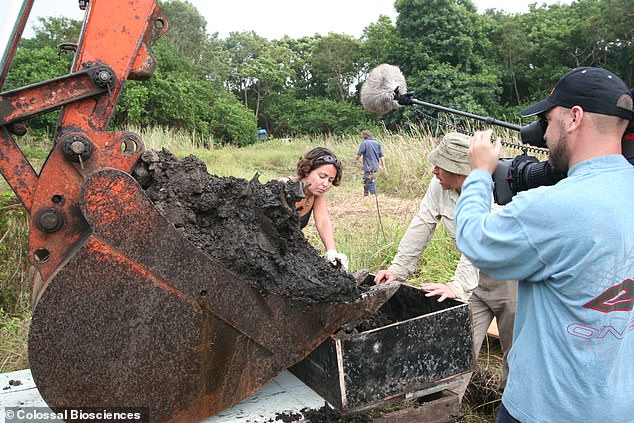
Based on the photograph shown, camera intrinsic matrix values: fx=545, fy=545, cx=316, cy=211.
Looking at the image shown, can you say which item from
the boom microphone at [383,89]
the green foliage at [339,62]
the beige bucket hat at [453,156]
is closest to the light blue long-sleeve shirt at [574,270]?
the beige bucket hat at [453,156]

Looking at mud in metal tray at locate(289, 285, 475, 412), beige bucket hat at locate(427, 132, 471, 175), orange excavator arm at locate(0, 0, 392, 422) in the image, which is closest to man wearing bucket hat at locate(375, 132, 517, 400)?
beige bucket hat at locate(427, 132, 471, 175)

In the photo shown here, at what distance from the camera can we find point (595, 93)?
1770 millimetres

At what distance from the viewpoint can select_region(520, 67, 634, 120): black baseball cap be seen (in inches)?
69.5

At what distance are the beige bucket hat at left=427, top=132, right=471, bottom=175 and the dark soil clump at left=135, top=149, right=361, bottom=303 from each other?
1.15 meters

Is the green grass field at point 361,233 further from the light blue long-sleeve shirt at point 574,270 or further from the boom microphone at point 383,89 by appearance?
the light blue long-sleeve shirt at point 574,270

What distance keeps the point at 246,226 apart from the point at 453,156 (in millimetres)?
1444

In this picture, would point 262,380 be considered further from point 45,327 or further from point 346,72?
point 346,72

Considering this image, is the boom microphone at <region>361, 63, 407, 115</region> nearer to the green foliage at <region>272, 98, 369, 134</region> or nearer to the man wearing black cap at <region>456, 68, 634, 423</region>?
the man wearing black cap at <region>456, 68, 634, 423</region>

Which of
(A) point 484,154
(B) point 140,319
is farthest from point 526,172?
(B) point 140,319

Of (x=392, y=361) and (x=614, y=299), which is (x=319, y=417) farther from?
(x=614, y=299)

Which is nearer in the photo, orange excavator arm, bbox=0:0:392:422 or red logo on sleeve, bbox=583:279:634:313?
red logo on sleeve, bbox=583:279:634:313

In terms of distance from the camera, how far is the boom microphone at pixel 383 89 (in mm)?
3979

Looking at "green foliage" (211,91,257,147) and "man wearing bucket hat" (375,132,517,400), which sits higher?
"green foliage" (211,91,257,147)

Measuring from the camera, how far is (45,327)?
2.06 meters
